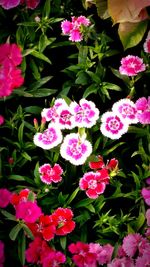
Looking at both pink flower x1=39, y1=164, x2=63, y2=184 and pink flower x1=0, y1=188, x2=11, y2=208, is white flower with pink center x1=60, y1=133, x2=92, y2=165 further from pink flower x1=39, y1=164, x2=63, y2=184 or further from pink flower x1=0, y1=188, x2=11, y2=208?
pink flower x1=0, y1=188, x2=11, y2=208

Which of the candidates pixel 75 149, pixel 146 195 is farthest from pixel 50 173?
pixel 146 195

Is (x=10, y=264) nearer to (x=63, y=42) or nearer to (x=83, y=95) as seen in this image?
(x=83, y=95)

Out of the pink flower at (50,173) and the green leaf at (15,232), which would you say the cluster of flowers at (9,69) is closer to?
the pink flower at (50,173)

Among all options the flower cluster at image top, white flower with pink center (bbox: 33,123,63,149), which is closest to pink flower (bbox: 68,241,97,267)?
the flower cluster at image top

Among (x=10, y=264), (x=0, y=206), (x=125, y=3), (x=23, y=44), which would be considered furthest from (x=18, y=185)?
(x=125, y=3)

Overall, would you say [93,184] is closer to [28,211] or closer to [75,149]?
[75,149]

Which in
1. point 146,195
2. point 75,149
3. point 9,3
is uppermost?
point 9,3

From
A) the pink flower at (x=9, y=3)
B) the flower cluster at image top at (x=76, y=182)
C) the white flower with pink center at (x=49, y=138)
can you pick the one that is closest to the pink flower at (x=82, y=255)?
the flower cluster at image top at (x=76, y=182)

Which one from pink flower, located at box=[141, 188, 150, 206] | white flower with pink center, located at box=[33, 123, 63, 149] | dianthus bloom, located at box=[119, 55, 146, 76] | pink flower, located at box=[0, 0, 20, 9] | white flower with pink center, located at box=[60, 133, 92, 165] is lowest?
pink flower, located at box=[141, 188, 150, 206]
